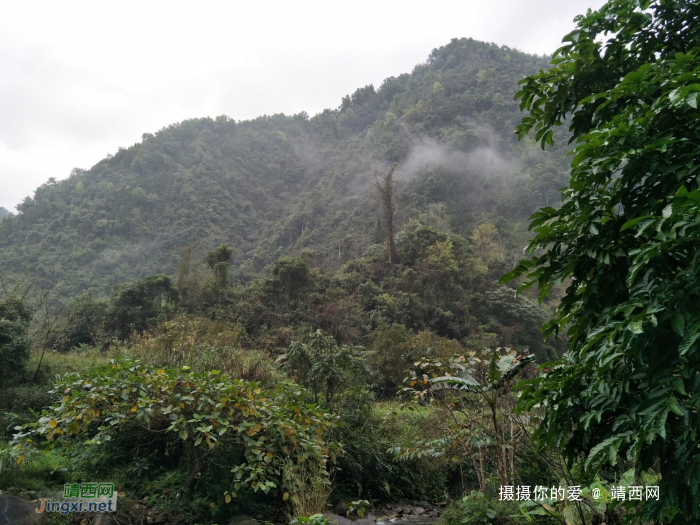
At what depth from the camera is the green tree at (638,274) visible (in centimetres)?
168

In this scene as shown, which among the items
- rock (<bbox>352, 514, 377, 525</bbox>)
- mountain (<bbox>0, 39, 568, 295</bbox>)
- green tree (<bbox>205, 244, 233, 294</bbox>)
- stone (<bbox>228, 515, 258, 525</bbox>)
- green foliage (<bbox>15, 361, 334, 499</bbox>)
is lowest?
rock (<bbox>352, 514, 377, 525</bbox>)

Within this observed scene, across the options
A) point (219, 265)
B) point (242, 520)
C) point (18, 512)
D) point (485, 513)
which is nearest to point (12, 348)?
point (18, 512)

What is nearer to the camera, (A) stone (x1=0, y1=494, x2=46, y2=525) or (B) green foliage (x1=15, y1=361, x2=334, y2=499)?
(A) stone (x1=0, y1=494, x2=46, y2=525)

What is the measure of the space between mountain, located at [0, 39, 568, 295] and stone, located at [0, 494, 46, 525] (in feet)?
73.3

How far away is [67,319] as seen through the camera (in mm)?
13805

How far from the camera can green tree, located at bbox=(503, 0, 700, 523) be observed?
1.68 metres

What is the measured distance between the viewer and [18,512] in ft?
12.0

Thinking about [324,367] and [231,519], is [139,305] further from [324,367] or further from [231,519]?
[231,519]

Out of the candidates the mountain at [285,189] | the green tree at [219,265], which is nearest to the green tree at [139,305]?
the green tree at [219,265]

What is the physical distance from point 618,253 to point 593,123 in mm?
1223

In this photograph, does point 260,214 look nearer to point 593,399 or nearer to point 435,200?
point 435,200

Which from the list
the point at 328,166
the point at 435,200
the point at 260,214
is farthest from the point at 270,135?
the point at 435,200

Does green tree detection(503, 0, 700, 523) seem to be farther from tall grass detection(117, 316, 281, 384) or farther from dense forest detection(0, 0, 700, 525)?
tall grass detection(117, 316, 281, 384)

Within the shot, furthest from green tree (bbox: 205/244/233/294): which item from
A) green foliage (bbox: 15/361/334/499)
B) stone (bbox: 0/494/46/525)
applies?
stone (bbox: 0/494/46/525)
